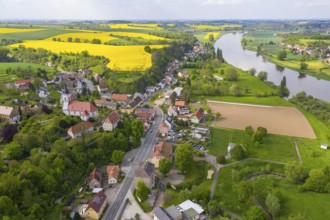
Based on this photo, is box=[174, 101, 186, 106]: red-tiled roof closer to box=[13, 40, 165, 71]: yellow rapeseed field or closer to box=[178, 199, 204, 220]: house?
box=[13, 40, 165, 71]: yellow rapeseed field

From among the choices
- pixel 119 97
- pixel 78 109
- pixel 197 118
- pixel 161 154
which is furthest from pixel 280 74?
pixel 78 109

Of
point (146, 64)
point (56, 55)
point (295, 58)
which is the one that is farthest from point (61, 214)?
point (295, 58)

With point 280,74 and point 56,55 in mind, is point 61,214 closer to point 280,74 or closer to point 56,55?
point 56,55

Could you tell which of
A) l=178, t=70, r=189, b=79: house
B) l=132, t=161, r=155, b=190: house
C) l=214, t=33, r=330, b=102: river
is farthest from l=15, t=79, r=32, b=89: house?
l=214, t=33, r=330, b=102: river

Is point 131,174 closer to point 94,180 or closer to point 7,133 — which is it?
point 94,180

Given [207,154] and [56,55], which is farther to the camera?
[56,55]
